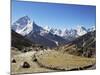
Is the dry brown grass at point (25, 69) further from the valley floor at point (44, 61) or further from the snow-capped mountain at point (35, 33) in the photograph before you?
the snow-capped mountain at point (35, 33)

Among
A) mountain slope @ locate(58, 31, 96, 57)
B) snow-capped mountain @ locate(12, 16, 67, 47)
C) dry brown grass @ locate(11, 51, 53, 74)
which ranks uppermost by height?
snow-capped mountain @ locate(12, 16, 67, 47)

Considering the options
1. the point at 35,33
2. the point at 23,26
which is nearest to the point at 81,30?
the point at 35,33

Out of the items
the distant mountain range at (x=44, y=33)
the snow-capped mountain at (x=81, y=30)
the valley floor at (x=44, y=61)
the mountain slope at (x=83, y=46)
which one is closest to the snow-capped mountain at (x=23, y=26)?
the distant mountain range at (x=44, y=33)

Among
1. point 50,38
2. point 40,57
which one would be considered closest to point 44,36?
point 50,38

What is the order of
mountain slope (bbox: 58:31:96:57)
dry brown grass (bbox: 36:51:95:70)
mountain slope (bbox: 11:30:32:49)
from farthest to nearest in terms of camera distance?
1. mountain slope (bbox: 58:31:96:57)
2. dry brown grass (bbox: 36:51:95:70)
3. mountain slope (bbox: 11:30:32:49)

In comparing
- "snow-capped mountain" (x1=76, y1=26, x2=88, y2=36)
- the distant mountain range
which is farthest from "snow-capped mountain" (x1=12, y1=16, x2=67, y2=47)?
"snow-capped mountain" (x1=76, y1=26, x2=88, y2=36)

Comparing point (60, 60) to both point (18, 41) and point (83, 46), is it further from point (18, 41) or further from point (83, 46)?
point (18, 41)

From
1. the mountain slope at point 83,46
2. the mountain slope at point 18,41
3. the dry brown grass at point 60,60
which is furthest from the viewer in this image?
the mountain slope at point 83,46

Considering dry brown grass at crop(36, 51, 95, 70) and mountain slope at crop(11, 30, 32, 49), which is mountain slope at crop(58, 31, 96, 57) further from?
mountain slope at crop(11, 30, 32, 49)
